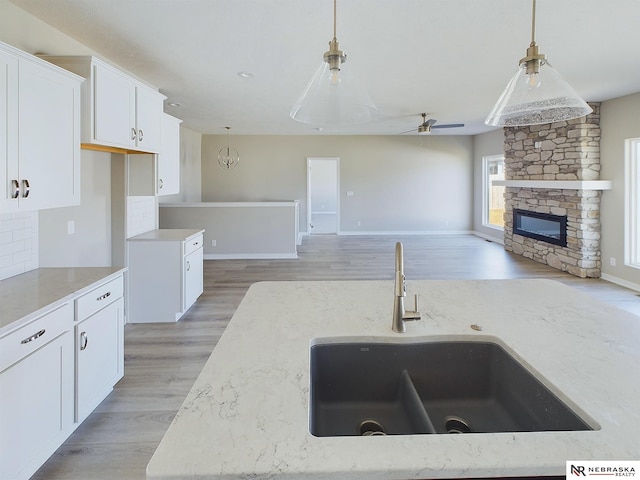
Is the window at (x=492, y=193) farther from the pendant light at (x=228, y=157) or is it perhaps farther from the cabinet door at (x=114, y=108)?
the cabinet door at (x=114, y=108)

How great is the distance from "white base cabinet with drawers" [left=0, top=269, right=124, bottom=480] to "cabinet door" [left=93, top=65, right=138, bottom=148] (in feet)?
3.73

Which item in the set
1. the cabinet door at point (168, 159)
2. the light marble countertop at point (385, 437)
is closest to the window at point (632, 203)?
the light marble countertop at point (385, 437)

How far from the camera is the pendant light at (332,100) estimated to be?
1.51 m

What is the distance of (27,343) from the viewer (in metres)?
1.67

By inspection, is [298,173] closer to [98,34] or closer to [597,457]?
[98,34]

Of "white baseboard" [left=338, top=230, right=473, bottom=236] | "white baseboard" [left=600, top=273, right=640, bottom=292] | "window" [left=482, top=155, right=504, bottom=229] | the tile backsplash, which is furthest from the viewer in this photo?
"white baseboard" [left=338, top=230, right=473, bottom=236]

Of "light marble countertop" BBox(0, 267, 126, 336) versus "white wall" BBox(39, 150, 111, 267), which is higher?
"white wall" BBox(39, 150, 111, 267)

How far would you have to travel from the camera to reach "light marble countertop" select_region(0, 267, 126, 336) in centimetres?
164

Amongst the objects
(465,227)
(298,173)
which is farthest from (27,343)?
(465,227)

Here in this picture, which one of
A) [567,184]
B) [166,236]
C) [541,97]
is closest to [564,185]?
[567,184]

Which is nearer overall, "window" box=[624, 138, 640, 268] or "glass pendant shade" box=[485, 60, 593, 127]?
"glass pendant shade" box=[485, 60, 593, 127]

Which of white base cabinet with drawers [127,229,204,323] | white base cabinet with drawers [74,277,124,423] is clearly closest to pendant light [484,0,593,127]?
white base cabinet with drawers [74,277,124,423]

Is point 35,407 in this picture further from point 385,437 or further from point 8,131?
point 385,437

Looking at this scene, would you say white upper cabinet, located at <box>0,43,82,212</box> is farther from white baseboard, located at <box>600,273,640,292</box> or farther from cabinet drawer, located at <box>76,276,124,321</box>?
white baseboard, located at <box>600,273,640,292</box>
